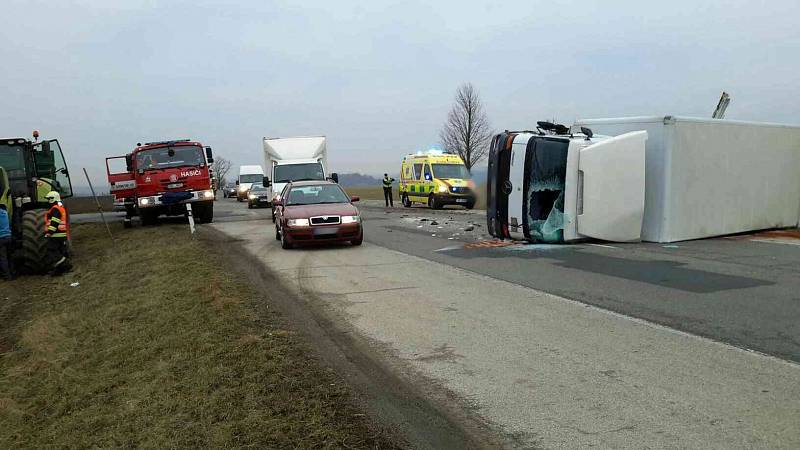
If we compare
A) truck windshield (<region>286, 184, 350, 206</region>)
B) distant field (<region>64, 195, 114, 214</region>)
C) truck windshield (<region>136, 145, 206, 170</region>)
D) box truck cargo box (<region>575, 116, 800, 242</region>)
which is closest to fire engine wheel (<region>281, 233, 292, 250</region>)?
truck windshield (<region>286, 184, 350, 206</region>)

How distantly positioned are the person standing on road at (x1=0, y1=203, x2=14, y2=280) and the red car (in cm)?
510

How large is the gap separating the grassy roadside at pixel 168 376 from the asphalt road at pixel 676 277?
3779 mm

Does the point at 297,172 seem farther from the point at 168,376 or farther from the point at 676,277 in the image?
the point at 168,376

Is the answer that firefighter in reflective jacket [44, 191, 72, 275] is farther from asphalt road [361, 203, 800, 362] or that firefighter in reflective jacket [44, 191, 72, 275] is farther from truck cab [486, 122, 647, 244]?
truck cab [486, 122, 647, 244]

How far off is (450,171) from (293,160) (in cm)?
761

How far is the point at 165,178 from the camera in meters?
19.3

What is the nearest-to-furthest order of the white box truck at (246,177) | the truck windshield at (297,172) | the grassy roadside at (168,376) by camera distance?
1. the grassy roadside at (168,376)
2. the truck windshield at (297,172)
3. the white box truck at (246,177)

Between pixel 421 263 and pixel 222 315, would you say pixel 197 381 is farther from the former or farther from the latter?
pixel 421 263

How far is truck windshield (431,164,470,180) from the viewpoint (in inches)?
1052

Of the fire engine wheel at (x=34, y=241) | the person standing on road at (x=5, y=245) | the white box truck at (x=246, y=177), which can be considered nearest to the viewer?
the person standing on road at (x=5, y=245)

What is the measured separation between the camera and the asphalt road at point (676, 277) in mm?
6293

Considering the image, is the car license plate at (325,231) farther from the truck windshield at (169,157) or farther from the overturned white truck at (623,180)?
the truck windshield at (169,157)

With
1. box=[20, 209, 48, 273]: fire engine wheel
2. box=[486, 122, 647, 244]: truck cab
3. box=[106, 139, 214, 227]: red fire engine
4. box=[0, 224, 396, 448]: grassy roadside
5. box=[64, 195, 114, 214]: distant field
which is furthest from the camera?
box=[64, 195, 114, 214]: distant field

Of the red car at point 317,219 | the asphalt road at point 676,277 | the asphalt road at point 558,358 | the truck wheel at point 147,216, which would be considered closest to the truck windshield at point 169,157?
the truck wheel at point 147,216
